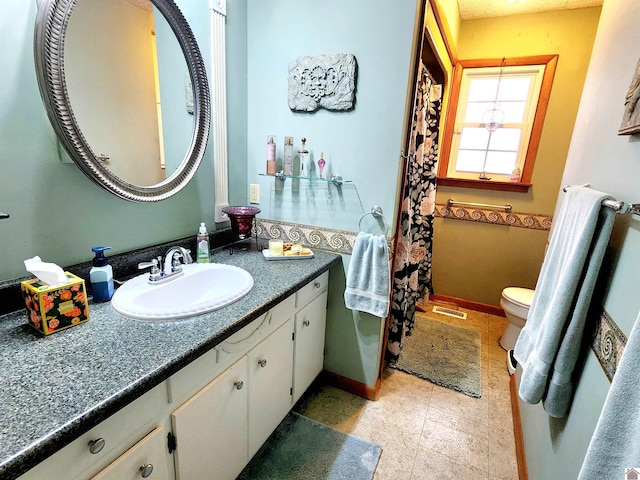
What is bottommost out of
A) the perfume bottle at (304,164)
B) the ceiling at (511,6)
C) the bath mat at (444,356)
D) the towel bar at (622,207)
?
the bath mat at (444,356)

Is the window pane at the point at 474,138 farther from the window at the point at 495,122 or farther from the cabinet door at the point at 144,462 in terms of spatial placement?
the cabinet door at the point at 144,462

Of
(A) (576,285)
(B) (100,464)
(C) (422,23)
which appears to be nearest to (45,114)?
(B) (100,464)

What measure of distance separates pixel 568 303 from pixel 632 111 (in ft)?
1.89

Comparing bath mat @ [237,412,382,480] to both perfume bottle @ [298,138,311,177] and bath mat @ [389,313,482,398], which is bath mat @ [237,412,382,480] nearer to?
bath mat @ [389,313,482,398]

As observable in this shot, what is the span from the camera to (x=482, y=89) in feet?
8.97

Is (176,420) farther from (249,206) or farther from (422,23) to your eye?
(422,23)

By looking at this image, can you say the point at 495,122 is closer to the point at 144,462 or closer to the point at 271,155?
the point at 271,155

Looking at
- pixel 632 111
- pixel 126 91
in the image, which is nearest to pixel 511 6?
pixel 632 111

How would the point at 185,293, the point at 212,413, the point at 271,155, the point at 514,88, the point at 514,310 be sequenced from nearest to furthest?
the point at 212,413
the point at 185,293
the point at 271,155
the point at 514,310
the point at 514,88

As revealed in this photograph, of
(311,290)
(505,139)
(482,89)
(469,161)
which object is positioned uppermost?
(482,89)

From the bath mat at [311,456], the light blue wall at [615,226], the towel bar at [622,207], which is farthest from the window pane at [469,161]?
the bath mat at [311,456]

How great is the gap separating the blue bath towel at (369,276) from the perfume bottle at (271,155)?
1.94 ft

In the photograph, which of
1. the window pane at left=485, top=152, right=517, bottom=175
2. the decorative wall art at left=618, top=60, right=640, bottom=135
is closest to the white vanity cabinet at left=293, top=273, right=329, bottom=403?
the decorative wall art at left=618, top=60, right=640, bottom=135

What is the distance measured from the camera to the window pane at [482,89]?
2.70 m
